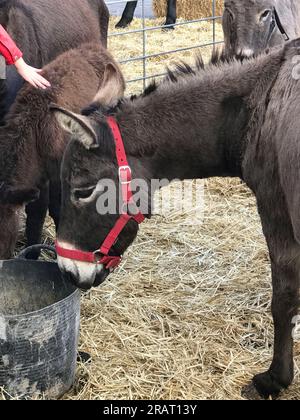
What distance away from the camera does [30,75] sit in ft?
11.1

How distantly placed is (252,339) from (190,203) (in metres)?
1.88

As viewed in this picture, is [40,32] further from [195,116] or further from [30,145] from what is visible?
[195,116]

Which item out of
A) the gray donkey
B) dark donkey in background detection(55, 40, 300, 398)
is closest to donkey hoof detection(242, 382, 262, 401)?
dark donkey in background detection(55, 40, 300, 398)

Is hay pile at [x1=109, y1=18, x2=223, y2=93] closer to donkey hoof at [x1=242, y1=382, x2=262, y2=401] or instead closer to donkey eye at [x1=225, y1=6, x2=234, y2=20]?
donkey eye at [x1=225, y1=6, x2=234, y2=20]

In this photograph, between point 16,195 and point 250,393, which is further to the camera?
point 16,195

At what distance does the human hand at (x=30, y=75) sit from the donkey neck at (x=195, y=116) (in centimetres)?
93

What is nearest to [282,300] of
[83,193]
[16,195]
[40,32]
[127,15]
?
[83,193]

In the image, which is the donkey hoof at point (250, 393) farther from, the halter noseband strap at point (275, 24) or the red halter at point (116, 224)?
the halter noseband strap at point (275, 24)

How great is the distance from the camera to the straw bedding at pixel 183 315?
304cm

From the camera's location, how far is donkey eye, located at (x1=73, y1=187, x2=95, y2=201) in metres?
2.59

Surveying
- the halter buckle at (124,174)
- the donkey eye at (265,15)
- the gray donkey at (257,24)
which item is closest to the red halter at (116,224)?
the halter buckle at (124,174)

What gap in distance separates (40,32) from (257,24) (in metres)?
1.63

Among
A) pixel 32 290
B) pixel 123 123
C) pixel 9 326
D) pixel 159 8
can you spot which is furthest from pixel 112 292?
pixel 159 8

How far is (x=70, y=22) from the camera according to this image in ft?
15.8
